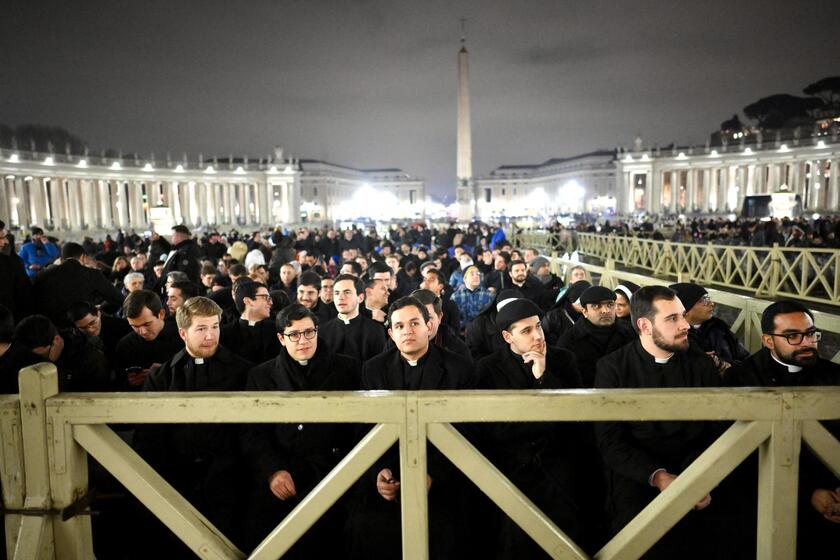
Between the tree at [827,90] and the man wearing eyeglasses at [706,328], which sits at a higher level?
the tree at [827,90]

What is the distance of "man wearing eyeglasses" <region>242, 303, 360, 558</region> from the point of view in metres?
3.67

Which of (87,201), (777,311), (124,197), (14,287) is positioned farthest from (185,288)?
(124,197)

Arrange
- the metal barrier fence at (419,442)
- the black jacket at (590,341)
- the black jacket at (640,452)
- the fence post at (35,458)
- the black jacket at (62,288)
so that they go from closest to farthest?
the metal barrier fence at (419,442) → the fence post at (35,458) → the black jacket at (640,452) → the black jacket at (590,341) → the black jacket at (62,288)

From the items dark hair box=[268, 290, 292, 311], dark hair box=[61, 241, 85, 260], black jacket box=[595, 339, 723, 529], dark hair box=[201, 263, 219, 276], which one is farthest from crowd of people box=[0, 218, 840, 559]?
dark hair box=[201, 263, 219, 276]

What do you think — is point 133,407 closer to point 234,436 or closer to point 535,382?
point 234,436

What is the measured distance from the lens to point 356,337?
6.43 metres

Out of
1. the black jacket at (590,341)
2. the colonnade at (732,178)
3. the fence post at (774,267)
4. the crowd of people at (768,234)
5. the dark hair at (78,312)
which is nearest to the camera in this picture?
the black jacket at (590,341)

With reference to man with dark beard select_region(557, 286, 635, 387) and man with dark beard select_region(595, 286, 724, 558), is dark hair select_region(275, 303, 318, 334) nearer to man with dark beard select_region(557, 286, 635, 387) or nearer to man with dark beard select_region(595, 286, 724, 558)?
man with dark beard select_region(595, 286, 724, 558)

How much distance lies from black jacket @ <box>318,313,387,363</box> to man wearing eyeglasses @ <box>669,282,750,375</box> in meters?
3.05

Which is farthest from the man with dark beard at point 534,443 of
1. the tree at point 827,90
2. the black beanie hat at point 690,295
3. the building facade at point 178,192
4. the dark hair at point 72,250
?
the tree at point 827,90

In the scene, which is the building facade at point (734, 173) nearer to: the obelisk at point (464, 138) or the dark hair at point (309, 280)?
the obelisk at point (464, 138)

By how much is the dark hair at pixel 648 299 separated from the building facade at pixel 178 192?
23.5 m

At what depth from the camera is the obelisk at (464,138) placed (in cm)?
5381

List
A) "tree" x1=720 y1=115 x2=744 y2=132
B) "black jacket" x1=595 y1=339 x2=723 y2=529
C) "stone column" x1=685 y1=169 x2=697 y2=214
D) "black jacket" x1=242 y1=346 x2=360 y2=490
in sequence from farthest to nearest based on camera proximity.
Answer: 1. "tree" x1=720 y1=115 x2=744 y2=132
2. "stone column" x1=685 y1=169 x2=697 y2=214
3. "black jacket" x1=242 y1=346 x2=360 y2=490
4. "black jacket" x1=595 y1=339 x2=723 y2=529
